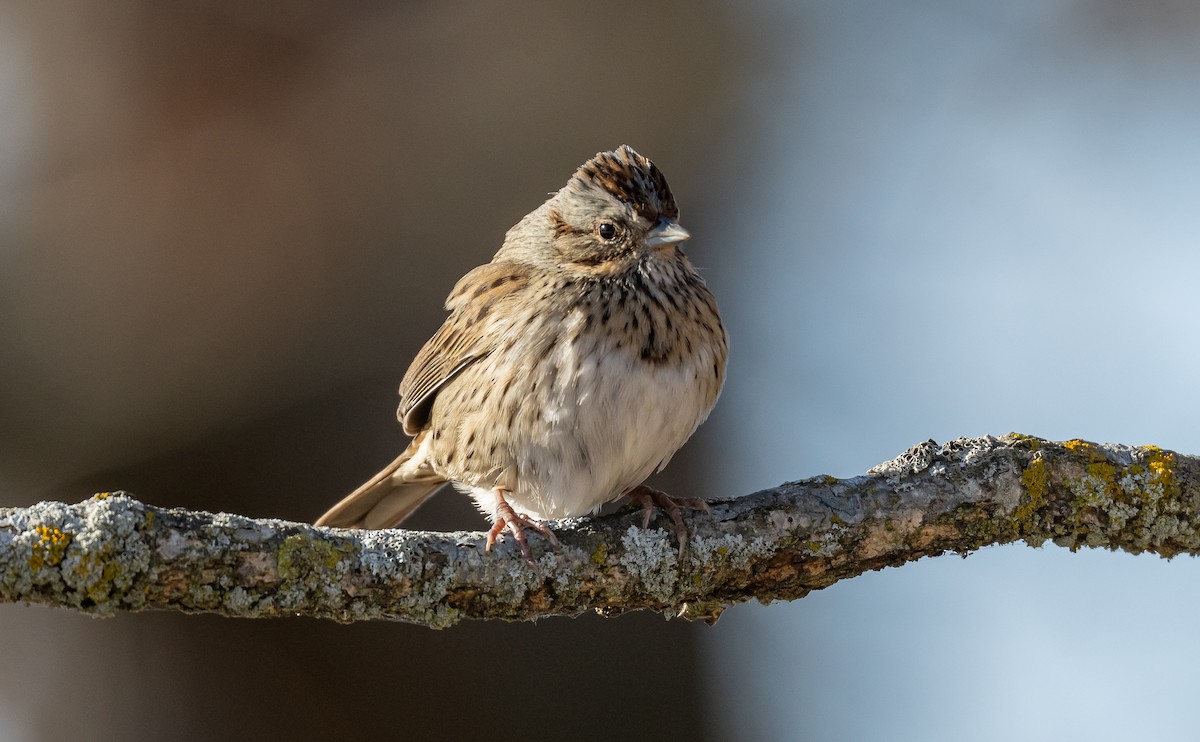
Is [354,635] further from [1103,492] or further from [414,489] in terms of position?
[1103,492]

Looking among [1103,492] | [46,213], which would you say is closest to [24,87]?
[46,213]

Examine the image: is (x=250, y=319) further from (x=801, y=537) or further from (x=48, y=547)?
(x=801, y=537)

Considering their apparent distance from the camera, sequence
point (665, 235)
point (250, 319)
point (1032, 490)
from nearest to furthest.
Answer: point (1032, 490) < point (665, 235) < point (250, 319)

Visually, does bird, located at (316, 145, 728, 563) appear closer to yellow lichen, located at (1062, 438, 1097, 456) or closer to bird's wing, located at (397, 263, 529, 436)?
bird's wing, located at (397, 263, 529, 436)

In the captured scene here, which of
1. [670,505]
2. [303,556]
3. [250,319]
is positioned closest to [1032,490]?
[670,505]

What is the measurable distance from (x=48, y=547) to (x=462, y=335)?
1.89 meters

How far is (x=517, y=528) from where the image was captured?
9.32 ft

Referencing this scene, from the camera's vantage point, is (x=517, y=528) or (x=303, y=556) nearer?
(x=303, y=556)

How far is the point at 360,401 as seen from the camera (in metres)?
4.27

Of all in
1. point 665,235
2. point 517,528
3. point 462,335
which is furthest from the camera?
point 462,335

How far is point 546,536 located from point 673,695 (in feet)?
5.64

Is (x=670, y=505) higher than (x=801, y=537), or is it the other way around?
(x=670, y=505)

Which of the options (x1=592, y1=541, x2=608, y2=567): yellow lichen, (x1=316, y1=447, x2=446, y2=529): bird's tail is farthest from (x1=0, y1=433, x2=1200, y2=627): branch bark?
(x1=316, y1=447, x2=446, y2=529): bird's tail

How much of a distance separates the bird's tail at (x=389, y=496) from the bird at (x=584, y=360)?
0.17 meters
